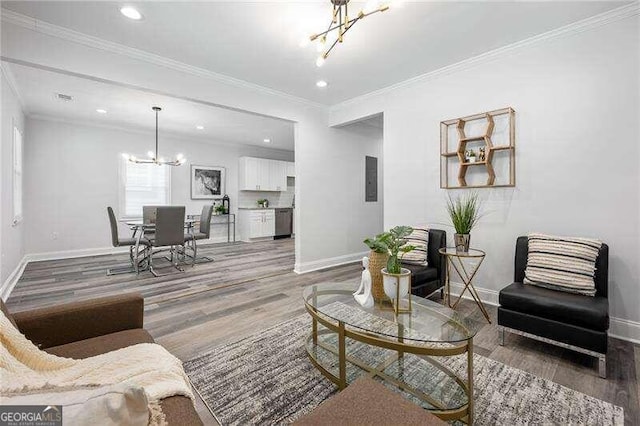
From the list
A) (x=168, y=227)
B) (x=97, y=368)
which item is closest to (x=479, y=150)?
(x=97, y=368)

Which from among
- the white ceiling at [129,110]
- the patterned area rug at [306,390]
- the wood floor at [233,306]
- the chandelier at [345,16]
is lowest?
the patterned area rug at [306,390]

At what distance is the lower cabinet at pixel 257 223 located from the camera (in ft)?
25.4

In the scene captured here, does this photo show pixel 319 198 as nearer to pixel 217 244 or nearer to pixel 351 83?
pixel 351 83

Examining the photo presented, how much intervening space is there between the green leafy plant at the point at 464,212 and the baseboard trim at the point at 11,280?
16.3 ft

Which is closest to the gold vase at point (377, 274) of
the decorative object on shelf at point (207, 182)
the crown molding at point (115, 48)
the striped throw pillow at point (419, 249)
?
the striped throw pillow at point (419, 249)

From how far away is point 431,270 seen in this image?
301 centimetres

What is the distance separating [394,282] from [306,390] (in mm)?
860

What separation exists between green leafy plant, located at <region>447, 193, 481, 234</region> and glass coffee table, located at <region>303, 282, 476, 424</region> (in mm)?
1223

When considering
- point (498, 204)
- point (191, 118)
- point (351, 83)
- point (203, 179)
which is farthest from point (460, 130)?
point (203, 179)

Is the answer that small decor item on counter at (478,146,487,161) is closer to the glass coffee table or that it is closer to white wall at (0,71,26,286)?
the glass coffee table

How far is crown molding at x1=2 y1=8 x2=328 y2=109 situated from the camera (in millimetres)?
2459

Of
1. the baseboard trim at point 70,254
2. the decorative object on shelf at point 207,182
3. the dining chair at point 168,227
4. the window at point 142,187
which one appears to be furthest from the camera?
the decorative object on shelf at point 207,182

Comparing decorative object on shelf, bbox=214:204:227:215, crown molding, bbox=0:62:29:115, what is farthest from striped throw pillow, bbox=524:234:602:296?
decorative object on shelf, bbox=214:204:227:215

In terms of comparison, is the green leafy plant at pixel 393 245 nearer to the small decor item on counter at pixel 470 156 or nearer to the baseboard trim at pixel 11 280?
the small decor item on counter at pixel 470 156
